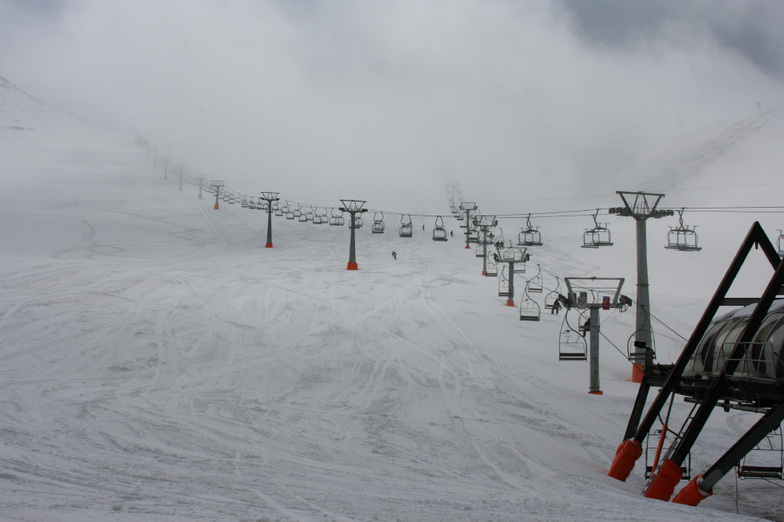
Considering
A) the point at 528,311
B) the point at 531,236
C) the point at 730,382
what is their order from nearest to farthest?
1. the point at 730,382
2. the point at 528,311
3. the point at 531,236

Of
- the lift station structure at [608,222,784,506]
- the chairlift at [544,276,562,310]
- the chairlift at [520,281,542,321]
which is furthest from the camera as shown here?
the chairlift at [544,276,562,310]

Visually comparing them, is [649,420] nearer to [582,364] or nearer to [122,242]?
[582,364]

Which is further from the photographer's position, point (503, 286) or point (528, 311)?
point (503, 286)

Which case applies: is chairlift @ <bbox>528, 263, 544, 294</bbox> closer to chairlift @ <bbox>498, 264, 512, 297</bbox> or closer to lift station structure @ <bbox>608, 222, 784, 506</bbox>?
chairlift @ <bbox>498, 264, 512, 297</bbox>

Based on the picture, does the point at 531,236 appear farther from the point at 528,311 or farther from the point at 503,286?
the point at 528,311

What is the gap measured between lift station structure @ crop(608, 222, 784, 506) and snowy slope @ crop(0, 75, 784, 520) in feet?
2.27

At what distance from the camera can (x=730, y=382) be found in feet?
24.4

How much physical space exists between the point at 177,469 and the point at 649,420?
7.25 metres

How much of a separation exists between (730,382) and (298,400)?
8.56 meters

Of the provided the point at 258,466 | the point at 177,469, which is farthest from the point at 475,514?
the point at 177,469

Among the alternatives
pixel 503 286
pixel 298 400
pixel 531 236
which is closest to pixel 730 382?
pixel 298 400

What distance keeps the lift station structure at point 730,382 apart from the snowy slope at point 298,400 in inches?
27.3

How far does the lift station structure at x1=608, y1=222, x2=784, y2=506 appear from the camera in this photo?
22.8ft

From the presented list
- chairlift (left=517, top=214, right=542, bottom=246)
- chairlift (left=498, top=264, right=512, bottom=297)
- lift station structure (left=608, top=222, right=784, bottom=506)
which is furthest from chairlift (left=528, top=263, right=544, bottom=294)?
lift station structure (left=608, top=222, right=784, bottom=506)
